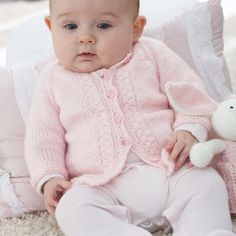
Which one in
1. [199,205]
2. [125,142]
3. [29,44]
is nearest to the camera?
[199,205]

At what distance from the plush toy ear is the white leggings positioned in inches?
5.3

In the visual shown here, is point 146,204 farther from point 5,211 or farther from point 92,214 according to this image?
point 5,211

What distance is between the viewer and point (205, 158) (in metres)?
1.11

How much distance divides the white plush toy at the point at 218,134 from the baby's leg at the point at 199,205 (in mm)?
26

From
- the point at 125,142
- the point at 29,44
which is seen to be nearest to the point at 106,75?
the point at 125,142

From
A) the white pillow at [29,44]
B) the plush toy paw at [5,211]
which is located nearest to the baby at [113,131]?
the plush toy paw at [5,211]

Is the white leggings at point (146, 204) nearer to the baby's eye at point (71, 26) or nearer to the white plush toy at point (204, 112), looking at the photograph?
the white plush toy at point (204, 112)

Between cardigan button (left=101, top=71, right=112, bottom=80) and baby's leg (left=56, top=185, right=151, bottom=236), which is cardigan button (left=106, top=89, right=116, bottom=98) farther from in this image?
baby's leg (left=56, top=185, right=151, bottom=236)

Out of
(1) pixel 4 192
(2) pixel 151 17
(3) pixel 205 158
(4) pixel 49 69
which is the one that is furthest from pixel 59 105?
(2) pixel 151 17

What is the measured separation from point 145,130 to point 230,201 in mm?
209

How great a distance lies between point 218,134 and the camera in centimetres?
120

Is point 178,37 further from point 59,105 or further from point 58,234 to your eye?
point 58,234

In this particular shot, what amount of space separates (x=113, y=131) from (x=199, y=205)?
23 cm

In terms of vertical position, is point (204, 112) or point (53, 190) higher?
point (204, 112)
